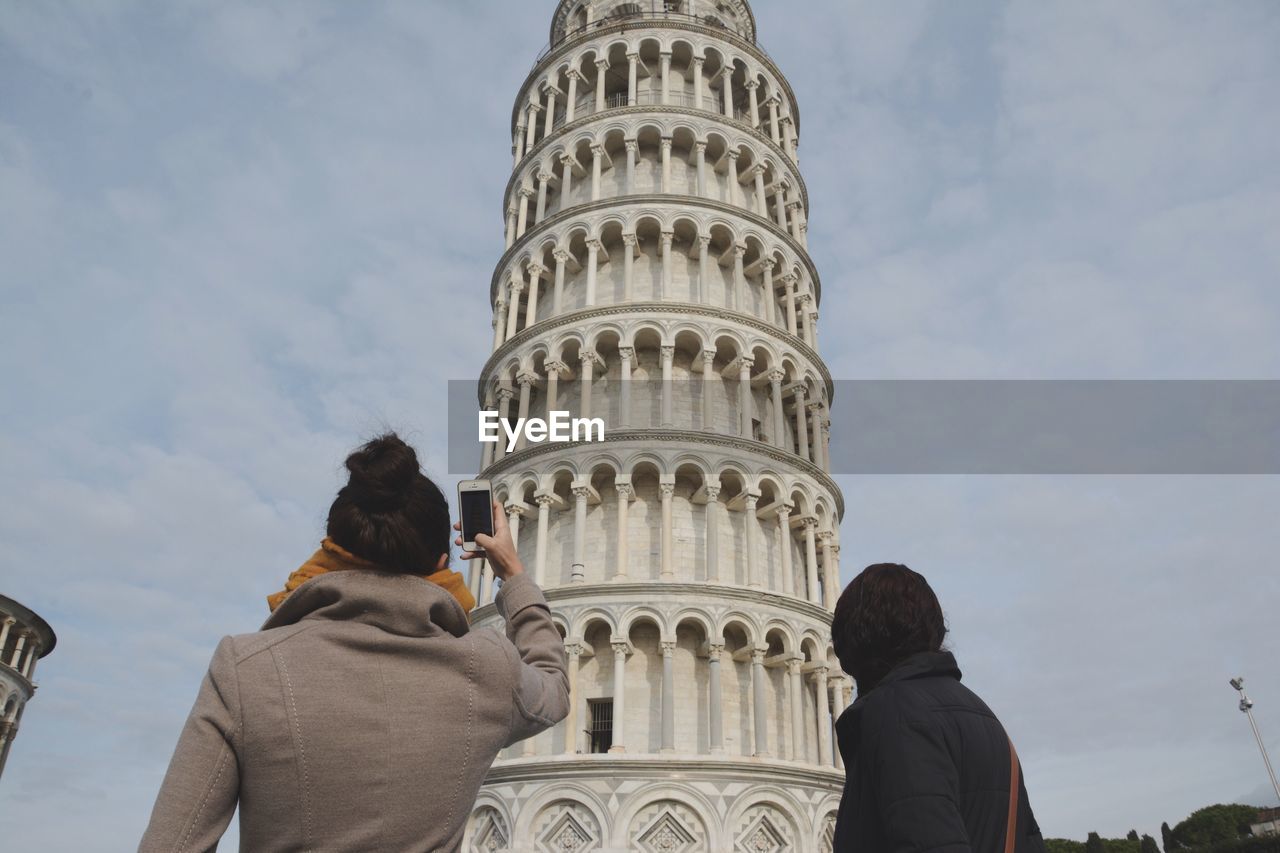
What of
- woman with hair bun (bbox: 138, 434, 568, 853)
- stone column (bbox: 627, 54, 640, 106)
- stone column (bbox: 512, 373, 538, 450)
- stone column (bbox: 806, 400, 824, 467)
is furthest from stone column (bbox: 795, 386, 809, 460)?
woman with hair bun (bbox: 138, 434, 568, 853)

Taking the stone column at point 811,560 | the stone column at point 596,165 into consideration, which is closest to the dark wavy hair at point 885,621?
the stone column at point 811,560

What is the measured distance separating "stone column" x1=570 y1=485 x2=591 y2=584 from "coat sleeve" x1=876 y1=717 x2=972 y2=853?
22.0 metres

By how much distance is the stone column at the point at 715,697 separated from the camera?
917 inches

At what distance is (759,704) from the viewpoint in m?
24.4

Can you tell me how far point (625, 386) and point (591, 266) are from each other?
4748 millimetres

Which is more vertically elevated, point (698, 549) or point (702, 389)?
point (702, 389)

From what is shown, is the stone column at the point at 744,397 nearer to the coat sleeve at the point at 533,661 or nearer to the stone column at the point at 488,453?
the stone column at the point at 488,453

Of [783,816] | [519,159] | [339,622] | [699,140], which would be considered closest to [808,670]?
[783,816]

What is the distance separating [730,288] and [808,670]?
492 inches

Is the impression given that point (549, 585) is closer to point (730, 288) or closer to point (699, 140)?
point (730, 288)

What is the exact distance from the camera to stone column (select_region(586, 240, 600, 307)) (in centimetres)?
2981

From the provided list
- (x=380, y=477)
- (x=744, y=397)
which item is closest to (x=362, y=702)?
(x=380, y=477)

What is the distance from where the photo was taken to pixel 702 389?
1137 inches

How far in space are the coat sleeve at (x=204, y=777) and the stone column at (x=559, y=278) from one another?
95.2 feet
